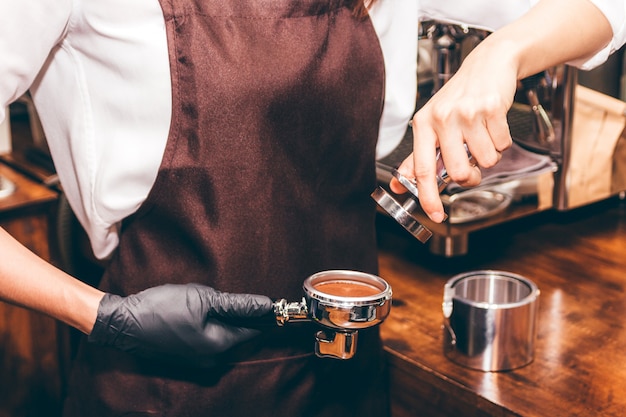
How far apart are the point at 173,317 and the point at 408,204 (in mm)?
408

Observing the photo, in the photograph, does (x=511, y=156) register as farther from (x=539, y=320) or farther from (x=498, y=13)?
(x=498, y=13)

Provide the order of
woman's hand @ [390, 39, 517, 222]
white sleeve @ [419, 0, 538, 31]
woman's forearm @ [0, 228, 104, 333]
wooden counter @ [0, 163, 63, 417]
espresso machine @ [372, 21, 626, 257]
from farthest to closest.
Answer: wooden counter @ [0, 163, 63, 417], espresso machine @ [372, 21, 626, 257], white sleeve @ [419, 0, 538, 31], woman's forearm @ [0, 228, 104, 333], woman's hand @ [390, 39, 517, 222]

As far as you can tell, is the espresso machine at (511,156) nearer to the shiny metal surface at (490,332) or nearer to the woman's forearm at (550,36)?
the shiny metal surface at (490,332)

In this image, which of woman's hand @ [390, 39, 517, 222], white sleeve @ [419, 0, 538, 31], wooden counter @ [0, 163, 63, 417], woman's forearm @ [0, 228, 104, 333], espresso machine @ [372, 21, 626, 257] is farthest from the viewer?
wooden counter @ [0, 163, 63, 417]

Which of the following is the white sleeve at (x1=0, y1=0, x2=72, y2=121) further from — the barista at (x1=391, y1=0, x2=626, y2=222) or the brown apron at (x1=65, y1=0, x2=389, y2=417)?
the barista at (x1=391, y1=0, x2=626, y2=222)

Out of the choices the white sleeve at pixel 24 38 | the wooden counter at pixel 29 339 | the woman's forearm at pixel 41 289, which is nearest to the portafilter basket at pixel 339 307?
the woman's forearm at pixel 41 289

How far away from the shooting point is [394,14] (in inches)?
56.8

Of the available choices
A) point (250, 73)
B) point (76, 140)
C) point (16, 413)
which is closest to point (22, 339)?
point (16, 413)

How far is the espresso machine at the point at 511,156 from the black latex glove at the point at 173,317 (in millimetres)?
657

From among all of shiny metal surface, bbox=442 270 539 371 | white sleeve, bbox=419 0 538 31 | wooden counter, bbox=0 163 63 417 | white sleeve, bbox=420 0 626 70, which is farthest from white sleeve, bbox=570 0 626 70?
wooden counter, bbox=0 163 63 417

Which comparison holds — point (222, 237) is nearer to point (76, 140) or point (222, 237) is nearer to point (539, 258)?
point (76, 140)

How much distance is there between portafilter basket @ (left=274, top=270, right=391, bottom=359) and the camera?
44.1 inches

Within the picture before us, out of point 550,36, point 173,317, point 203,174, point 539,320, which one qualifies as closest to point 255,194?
point 203,174

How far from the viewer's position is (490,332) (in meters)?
1.50
